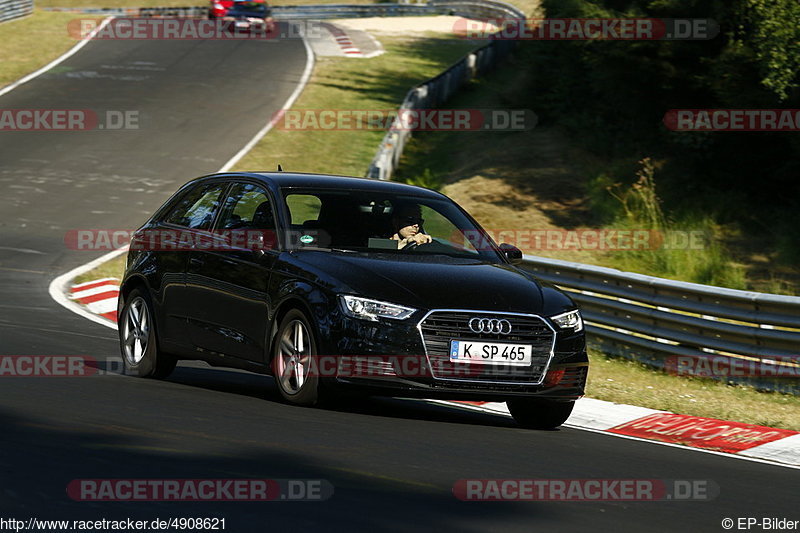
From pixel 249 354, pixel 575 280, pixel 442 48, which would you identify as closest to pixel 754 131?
pixel 575 280

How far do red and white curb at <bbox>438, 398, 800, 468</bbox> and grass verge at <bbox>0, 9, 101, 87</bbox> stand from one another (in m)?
26.7

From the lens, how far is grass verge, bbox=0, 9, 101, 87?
36.1 m

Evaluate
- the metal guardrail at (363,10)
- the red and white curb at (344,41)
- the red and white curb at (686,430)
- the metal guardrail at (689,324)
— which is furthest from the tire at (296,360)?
the metal guardrail at (363,10)

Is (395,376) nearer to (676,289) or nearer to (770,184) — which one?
(676,289)

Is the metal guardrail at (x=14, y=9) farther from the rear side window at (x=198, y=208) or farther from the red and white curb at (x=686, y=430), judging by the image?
the red and white curb at (x=686, y=430)

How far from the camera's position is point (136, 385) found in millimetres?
9469

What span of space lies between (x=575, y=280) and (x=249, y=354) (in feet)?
19.7

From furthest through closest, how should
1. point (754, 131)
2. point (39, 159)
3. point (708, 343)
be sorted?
1. point (39, 159)
2. point (754, 131)
3. point (708, 343)

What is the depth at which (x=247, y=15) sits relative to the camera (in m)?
46.5

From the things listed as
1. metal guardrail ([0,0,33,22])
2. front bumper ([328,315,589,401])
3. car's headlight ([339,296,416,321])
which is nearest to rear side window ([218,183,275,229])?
car's headlight ([339,296,416,321])

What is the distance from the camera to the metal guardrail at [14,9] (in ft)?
143

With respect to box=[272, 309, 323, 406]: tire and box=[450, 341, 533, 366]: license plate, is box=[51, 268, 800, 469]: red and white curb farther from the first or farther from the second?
box=[272, 309, 323, 406]: tire

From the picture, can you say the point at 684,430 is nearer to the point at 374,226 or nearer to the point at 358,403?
the point at 358,403

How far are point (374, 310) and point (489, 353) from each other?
767 mm
